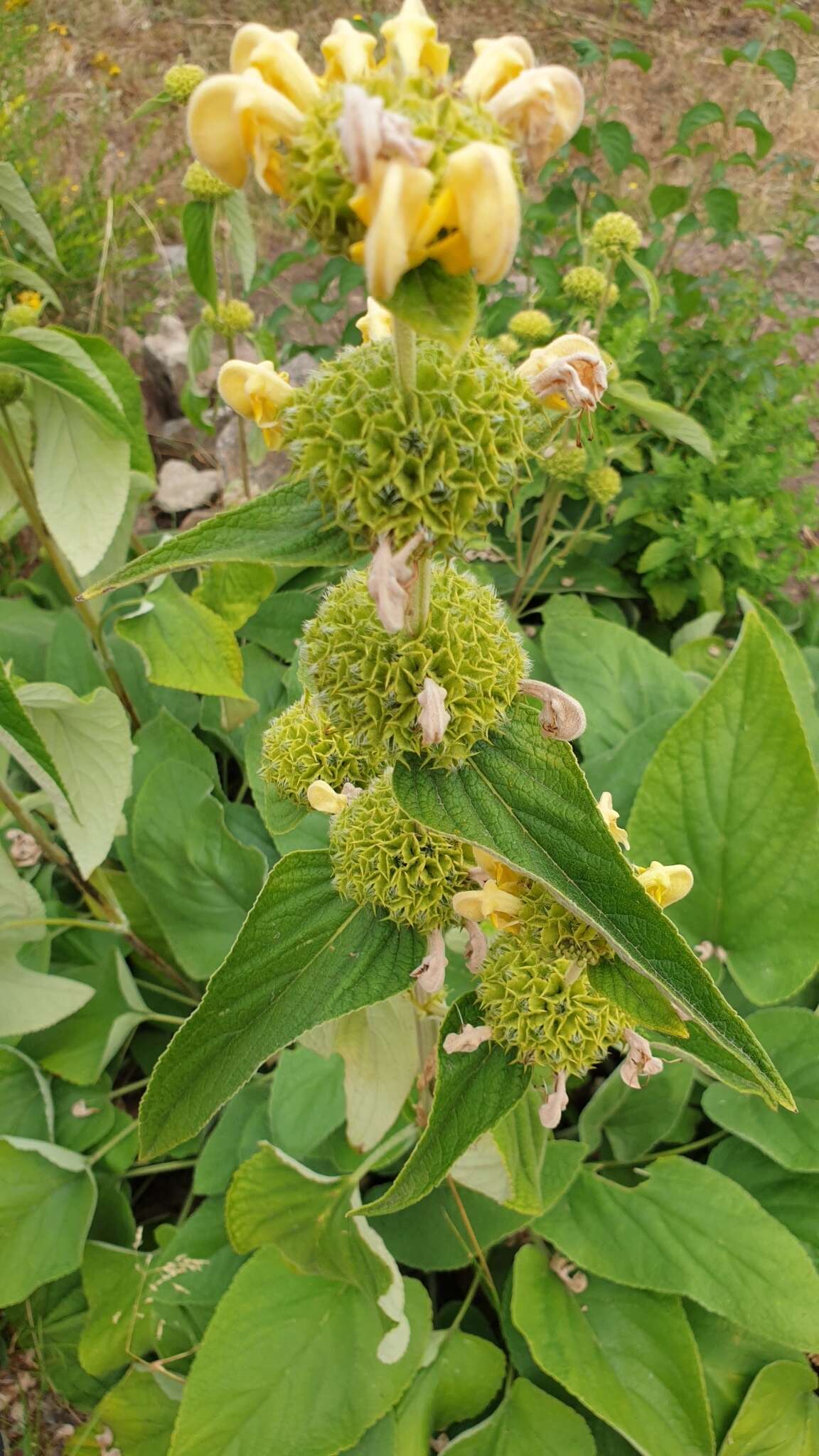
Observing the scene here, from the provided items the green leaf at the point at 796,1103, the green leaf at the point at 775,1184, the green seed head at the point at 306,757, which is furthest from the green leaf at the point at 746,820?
the green seed head at the point at 306,757

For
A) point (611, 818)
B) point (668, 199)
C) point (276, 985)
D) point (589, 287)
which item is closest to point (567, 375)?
point (611, 818)

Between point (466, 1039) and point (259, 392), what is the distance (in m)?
0.70

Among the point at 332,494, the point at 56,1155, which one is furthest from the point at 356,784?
the point at 56,1155

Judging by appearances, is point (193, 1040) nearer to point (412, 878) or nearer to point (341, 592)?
point (412, 878)

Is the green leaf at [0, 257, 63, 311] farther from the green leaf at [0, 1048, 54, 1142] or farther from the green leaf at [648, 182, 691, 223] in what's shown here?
the green leaf at [648, 182, 691, 223]

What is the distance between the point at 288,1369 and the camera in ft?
4.99

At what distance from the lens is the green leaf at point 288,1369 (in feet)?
4.81

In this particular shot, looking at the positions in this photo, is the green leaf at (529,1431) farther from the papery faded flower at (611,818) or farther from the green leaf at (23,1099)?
the papery faded flower at (611,818)

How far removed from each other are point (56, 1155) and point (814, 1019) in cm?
149

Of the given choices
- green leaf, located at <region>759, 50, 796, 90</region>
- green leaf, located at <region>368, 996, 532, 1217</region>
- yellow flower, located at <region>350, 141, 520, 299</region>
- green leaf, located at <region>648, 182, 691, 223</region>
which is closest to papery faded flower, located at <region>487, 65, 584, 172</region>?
yellow flower, located at <region>350, 141, 520, 299</region>

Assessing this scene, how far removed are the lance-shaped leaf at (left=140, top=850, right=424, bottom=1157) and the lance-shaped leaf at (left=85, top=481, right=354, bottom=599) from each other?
362 millimetres

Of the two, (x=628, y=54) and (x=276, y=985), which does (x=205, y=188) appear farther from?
(x=276, y=985)

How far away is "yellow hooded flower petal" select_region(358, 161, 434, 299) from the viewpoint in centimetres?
54

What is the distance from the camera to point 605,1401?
149 centimetres
